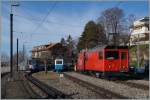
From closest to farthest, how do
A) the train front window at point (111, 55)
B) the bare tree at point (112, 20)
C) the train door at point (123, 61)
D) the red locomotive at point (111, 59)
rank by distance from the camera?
the red locomotive at point (111, 59), the train front window at point (111, 55), the train door at point (123, 61), the bare tree at point (112, 20)

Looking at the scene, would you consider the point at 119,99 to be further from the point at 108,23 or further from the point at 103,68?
the point at 108,23

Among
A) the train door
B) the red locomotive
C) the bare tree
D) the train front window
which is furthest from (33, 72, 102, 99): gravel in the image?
the bare tree

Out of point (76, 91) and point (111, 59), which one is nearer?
point (76, 91)

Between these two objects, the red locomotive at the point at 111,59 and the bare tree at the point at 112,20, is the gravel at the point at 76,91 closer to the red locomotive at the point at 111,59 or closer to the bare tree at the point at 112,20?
the red locomotive at the point at 111,59

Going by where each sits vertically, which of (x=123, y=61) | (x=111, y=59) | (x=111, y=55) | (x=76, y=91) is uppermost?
(x=111, y=55)

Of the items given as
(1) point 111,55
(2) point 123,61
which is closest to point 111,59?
(1) point 111,55

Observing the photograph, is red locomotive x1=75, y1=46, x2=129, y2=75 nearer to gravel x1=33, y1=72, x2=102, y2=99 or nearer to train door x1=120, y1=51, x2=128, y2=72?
train door x1=120, y1=51, x2=128, y2=72

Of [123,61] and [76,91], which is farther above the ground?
[123,61]

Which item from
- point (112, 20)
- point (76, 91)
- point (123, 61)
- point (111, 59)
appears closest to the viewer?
point (76, 91)

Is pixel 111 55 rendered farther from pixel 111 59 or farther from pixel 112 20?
pixel 112 20

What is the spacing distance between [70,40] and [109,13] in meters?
50.2

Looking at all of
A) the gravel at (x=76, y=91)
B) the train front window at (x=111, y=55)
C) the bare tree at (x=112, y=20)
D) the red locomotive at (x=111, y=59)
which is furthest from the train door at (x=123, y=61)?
the bare tree at (x=112, y=20)

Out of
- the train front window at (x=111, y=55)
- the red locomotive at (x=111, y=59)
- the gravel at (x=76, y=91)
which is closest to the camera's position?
the gravel at (x=76, y=91)

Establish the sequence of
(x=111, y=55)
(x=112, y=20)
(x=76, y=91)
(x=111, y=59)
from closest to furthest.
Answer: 1. (x=76, y=91)
2. (x=111, y=59)
3. (x=111, y=55)
4. (x=112, y=20)
